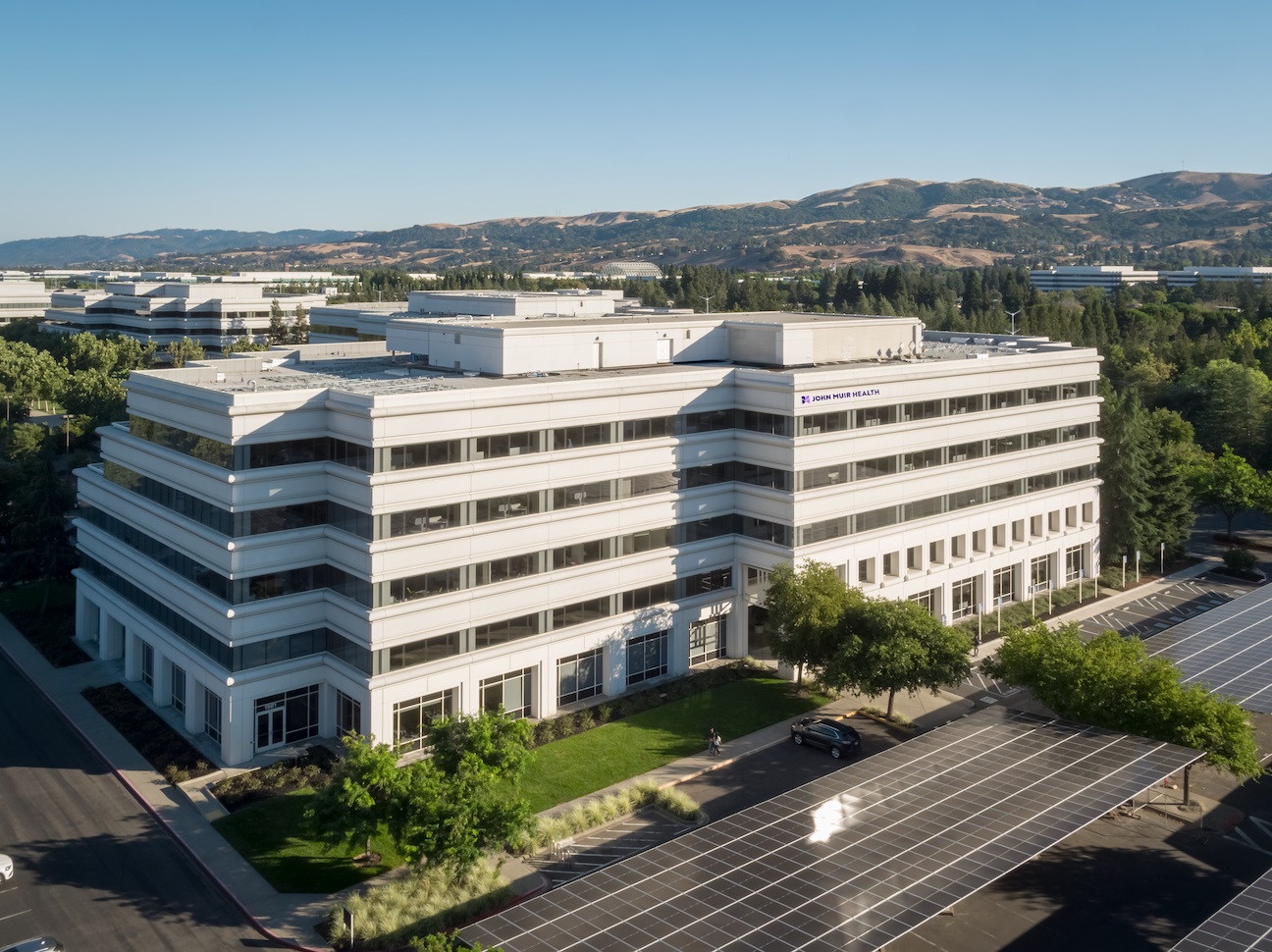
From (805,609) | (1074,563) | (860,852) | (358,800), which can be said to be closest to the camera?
(860,852)

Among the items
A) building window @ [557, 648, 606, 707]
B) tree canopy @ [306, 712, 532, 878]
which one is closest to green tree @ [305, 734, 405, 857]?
tree canopy @ [306, 712, 532, 878]

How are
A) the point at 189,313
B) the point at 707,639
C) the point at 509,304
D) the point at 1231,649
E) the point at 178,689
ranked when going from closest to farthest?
the point at 178,689, the point at 1231,649, the point at 707,639, the point at 509,304, the point at 189,313

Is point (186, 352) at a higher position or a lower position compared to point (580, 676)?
higher

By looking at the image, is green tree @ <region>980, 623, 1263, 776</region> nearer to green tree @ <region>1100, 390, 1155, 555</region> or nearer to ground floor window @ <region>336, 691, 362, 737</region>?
ground floor window @ <region>336, 691, 362, 737</region>

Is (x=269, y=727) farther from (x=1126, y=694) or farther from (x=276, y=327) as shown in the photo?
(x=276, y=327)

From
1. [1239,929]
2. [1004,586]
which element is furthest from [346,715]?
[1004,586]

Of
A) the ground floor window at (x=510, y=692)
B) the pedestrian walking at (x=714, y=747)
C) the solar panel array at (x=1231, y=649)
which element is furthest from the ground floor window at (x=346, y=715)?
the solar panel array at (x=1231, y=649)

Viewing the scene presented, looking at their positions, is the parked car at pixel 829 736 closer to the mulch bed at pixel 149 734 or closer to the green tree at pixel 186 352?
the mulch bed at pixel 149 734
